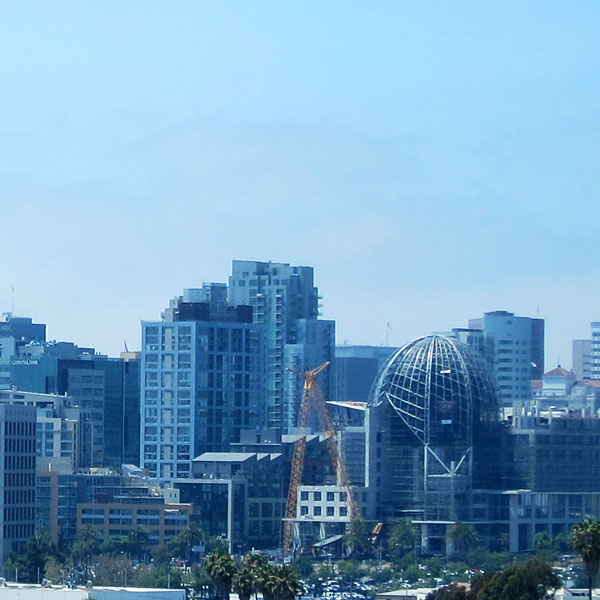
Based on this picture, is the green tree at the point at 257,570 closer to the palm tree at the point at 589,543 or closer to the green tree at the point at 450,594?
the green tree at the point at 450,594

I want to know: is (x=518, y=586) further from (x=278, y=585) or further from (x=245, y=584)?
(x=245, y=584)

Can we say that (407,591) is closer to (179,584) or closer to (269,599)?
(179,584)

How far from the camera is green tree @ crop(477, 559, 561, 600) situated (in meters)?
152

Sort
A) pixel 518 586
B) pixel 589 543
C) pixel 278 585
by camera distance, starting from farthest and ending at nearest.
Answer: pixel 518 586 < pixel 278 585 < pixel 589 543

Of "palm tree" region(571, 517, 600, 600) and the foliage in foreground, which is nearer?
"palm tree" region(571, 517, 600, 600)

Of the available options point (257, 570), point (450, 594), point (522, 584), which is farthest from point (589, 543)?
point (257, 570)

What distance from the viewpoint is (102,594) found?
152m

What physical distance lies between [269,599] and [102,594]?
10524 millimetres

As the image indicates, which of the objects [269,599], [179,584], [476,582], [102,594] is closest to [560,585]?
[476,582]

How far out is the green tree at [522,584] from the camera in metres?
152

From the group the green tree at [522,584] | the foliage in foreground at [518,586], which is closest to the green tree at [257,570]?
the foliage in foreground at [518,586]

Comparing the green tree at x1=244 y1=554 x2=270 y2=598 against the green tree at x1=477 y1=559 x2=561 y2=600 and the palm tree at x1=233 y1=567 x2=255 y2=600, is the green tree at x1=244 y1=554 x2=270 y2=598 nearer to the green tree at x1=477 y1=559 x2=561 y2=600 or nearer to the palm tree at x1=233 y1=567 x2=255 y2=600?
the palm tree at x1=233 y1=567 x2=255 y2=600

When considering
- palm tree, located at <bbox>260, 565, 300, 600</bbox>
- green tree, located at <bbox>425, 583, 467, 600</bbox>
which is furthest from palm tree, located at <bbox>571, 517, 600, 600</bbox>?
palm tree, located at <bbox>260, 565, 300, 600</bbox>

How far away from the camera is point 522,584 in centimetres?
15325
